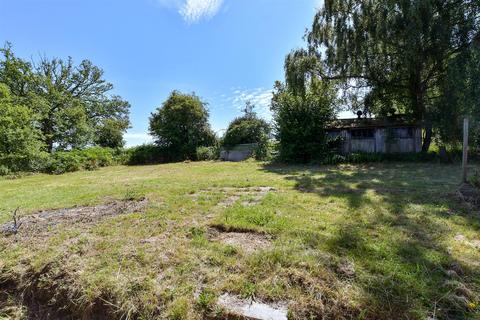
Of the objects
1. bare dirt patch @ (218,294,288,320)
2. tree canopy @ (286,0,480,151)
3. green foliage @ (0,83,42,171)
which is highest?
tree canopy @ (286,0,480,151)

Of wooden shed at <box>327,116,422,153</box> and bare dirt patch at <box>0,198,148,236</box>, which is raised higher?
wooden shed at <box>327,116,422,153</box>

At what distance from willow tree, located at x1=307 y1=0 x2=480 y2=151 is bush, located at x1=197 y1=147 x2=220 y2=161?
864 centimetres

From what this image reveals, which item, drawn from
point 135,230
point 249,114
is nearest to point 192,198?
point 135,230

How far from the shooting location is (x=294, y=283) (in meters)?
1.88

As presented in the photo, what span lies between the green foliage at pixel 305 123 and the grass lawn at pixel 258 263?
298 inches

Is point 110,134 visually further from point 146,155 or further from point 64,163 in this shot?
point 64,163

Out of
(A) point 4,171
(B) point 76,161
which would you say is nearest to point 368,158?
(B) point 76,161

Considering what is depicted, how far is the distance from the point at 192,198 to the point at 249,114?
44.5 ft

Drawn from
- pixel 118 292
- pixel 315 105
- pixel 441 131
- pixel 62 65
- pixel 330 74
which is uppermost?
pixel 62 65

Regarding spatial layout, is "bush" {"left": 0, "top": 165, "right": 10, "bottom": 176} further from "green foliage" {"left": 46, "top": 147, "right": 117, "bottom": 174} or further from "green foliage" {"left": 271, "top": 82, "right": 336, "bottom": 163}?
"green foliage" {"left": 271, "top": 82, "right": 336, "bottom": 163}

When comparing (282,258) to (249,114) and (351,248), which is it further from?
(249,114)

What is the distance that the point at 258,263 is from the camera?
7.05ft

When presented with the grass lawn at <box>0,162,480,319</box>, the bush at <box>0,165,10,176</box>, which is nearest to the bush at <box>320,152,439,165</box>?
the grass lawn at <box>0,162,480,319</box>

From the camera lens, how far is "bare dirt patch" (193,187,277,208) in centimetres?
427
